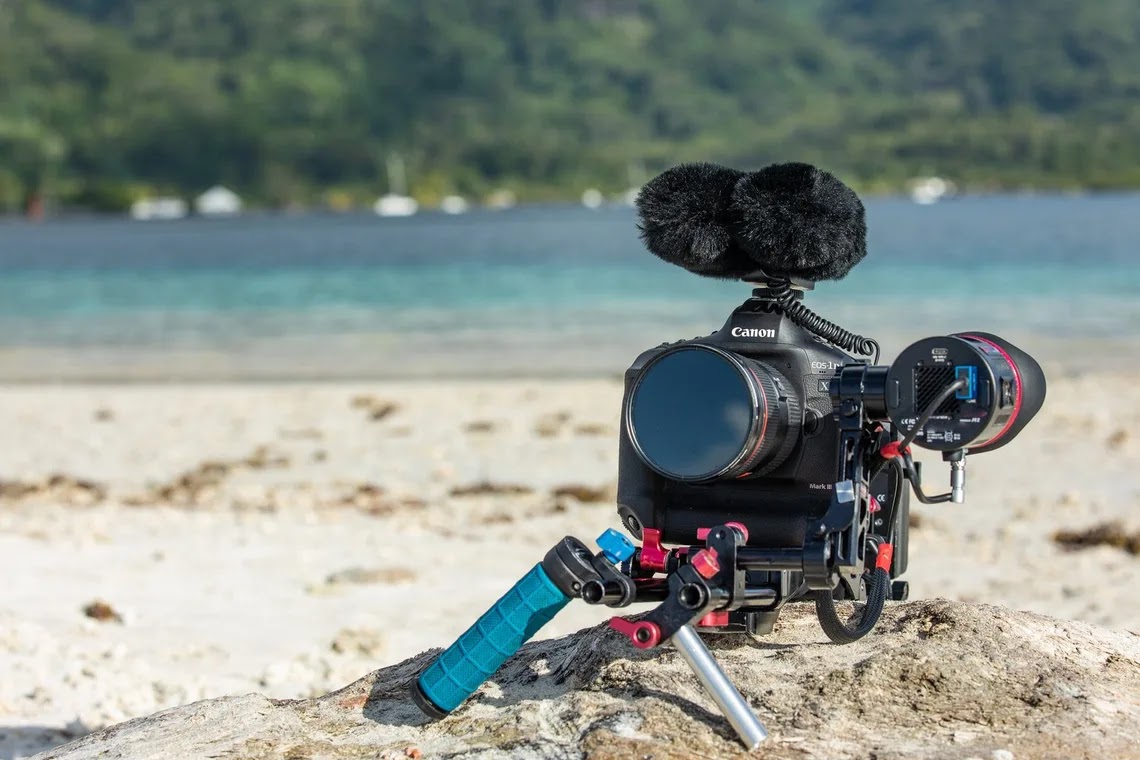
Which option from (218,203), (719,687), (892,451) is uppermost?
(892,451)

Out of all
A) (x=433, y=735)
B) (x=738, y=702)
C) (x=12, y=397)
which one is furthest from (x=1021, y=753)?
(x=12, y=397)

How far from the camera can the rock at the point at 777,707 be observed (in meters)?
3.12

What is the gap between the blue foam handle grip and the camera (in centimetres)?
318

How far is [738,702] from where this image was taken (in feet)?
9.95

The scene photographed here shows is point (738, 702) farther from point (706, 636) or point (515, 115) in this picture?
point (515, 115)

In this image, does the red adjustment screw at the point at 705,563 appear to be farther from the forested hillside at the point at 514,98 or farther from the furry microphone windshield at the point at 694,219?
the forested hillside at the point at 514,98

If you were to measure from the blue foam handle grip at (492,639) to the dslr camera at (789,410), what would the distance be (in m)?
0.26

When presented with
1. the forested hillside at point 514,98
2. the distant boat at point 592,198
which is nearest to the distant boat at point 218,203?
the forested hillside at point 514,98

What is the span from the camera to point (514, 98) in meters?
174

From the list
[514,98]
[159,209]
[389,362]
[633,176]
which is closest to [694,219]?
[389,362]

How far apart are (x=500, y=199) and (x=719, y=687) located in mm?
137518

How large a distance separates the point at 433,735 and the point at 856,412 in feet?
3.88

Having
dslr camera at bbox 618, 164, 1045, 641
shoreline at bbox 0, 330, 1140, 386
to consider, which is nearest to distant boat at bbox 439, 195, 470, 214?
shoreline at bbox 0, 330, 1140, 386

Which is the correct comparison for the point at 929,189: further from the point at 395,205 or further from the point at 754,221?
the point at 754,221
